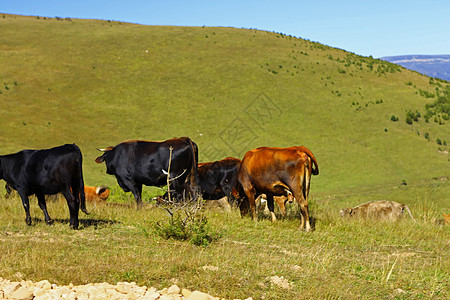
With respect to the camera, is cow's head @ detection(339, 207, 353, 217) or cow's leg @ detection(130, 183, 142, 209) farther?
cow's head @ detection(339, 207, 353, 217)

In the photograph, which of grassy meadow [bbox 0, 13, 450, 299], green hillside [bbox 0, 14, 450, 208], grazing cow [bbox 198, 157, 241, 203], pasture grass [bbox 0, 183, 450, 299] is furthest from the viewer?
green hillside [bbox 0, 14, 450, 208]

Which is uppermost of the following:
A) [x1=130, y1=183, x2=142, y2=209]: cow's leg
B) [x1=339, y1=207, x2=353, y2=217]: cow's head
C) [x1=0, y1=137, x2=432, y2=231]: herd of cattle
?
[x1=0, y1=137, x2=432, y2=231]: herd of cattle

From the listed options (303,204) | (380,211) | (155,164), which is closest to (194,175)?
(155,164)

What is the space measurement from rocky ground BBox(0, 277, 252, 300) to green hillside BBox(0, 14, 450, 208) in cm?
2315

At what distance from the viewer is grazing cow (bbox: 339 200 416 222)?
14.0 m

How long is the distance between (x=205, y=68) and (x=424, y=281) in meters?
50.4

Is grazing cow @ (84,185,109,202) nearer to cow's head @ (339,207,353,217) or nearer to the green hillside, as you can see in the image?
cow's head @ (339,207,353,217)

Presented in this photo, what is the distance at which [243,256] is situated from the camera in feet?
25.8

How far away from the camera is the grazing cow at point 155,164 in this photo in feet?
43.9

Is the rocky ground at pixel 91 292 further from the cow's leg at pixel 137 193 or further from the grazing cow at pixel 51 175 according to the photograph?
the cow's leg at pixel 137 193

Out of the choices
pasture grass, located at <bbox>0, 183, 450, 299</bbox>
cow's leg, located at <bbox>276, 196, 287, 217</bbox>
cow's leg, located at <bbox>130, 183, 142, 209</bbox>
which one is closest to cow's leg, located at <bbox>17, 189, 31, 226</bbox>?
pasture grass, located at <bbox>0, 183, 450, 299</bbox>

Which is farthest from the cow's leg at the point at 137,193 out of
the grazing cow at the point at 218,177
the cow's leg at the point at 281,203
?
the cow's leg at the point at 281,203

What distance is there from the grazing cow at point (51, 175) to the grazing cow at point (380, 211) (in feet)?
23.5

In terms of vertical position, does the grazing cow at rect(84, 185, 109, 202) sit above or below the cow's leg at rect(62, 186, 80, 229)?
below
